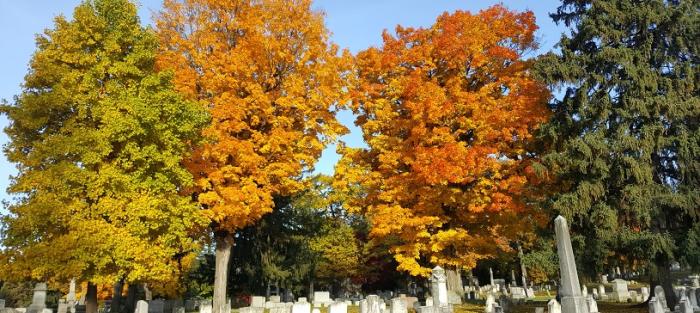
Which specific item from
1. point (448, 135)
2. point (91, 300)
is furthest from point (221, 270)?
point (448, 135)

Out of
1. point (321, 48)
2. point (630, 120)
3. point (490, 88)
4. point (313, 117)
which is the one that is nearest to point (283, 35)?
point (321, 48)

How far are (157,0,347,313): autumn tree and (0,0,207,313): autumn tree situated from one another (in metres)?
1.31

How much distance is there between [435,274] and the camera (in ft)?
46.5

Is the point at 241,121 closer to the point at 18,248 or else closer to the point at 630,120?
the point at 18,248

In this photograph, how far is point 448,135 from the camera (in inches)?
650

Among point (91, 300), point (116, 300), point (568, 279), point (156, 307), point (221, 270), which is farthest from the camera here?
point (156, 307)

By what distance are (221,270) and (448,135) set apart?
9586 mm

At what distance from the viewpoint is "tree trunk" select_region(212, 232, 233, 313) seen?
53.1 feet

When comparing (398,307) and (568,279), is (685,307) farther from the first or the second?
(398,307)

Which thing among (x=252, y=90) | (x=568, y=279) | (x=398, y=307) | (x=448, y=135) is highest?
(x=252, y=90)

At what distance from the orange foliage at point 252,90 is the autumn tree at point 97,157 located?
1405 millimetres

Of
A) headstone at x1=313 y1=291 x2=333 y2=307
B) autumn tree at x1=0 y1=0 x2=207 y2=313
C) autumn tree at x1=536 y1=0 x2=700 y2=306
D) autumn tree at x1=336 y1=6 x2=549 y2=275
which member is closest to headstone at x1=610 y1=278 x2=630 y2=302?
autumn tree at x1=536 y1=0 x2=700 y2=306

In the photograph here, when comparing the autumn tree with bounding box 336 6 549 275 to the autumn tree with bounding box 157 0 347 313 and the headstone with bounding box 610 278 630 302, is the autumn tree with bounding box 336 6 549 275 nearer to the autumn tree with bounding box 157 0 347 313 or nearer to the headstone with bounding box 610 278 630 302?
the autumn tree with bounding box 157 0 347 313

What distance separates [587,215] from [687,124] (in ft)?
13.6
